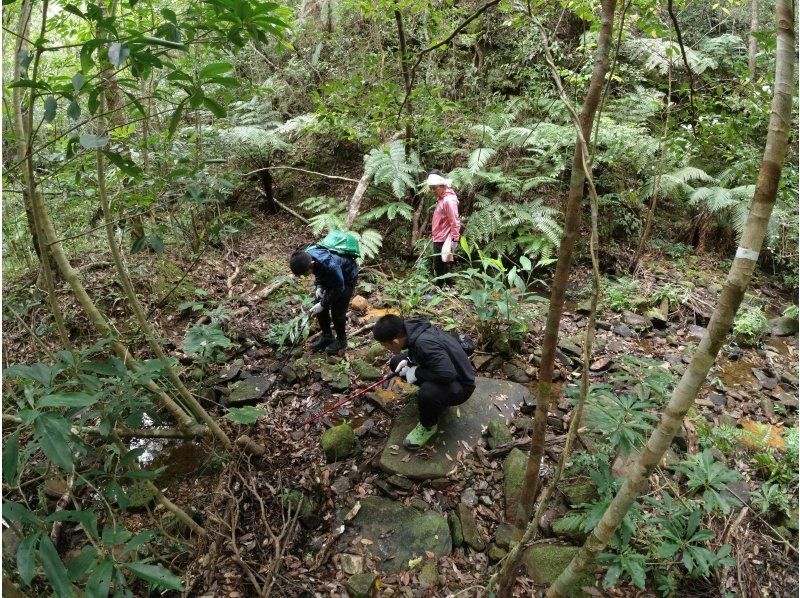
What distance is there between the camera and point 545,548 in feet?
9.94

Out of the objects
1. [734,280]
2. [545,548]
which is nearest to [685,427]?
[545,548]

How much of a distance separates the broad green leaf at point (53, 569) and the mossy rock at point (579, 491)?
2.93 metres

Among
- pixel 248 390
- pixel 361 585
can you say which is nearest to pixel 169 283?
pixel 248 390

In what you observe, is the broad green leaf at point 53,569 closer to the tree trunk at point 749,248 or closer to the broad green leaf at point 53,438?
the broad green leaf at point 53,438

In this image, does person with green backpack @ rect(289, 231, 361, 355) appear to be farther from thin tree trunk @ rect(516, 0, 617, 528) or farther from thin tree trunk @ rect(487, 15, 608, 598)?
thin tree trunk @ rect(487, 15, 608, 598)

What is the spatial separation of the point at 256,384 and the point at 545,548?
3.07 m

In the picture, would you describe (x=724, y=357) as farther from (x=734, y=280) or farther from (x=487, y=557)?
(x=734, y=280)

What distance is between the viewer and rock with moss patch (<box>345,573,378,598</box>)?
115 inches

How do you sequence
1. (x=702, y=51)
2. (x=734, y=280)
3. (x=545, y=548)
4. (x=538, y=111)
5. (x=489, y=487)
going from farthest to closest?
(x=702, y=51) < (x=538, y=111) < (x=489, y=487) < (x=545, y=548) < (x=734, y=280)

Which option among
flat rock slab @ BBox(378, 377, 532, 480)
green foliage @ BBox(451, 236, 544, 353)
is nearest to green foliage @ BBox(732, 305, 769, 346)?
green foliage @ BBox(451, 236, 544, 353)

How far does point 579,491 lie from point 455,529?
3.11ft

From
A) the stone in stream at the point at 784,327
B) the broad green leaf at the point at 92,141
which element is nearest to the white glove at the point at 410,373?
the broad green leaf at the point at 92,141

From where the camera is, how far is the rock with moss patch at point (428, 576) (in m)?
3.01

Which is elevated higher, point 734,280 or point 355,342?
point 734,280
